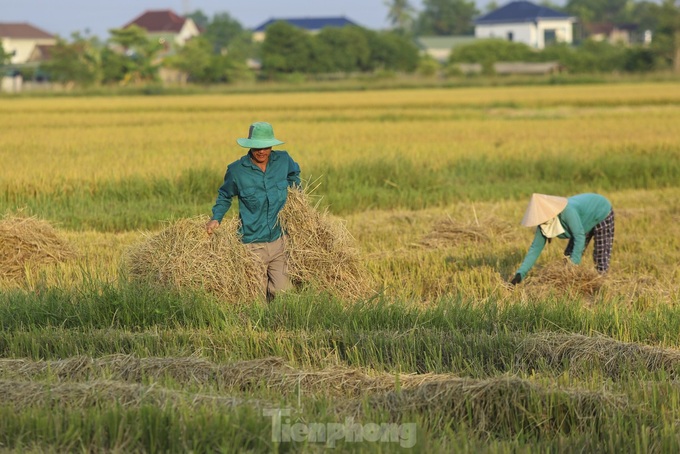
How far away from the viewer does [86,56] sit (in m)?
64.1

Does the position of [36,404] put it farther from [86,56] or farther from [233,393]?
[86,56]

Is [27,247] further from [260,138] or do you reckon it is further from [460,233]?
[460,233]

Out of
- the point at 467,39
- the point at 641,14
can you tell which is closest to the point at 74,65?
the point at 467,39

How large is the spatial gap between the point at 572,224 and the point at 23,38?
107 m

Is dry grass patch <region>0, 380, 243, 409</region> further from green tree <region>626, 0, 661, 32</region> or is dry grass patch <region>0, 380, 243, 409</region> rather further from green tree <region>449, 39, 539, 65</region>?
green tree <region>626, 0, 661, 32</region>

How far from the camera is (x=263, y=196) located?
6.54 metres

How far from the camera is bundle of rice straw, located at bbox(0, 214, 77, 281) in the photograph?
27.4ft

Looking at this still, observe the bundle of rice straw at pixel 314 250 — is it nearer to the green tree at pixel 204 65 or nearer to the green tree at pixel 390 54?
the green tree at pixel 204 65

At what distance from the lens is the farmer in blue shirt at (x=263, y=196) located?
6.47m

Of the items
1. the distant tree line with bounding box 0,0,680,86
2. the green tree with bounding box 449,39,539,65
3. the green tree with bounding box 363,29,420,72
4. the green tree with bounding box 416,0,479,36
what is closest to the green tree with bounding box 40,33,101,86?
the distant tree line with bounding box 0,0,680,86

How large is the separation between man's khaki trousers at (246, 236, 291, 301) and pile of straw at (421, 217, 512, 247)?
3.08 metres

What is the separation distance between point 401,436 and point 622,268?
5.07 metres

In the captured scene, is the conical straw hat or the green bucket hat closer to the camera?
the green bucket hat

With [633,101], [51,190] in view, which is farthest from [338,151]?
[633,101]
